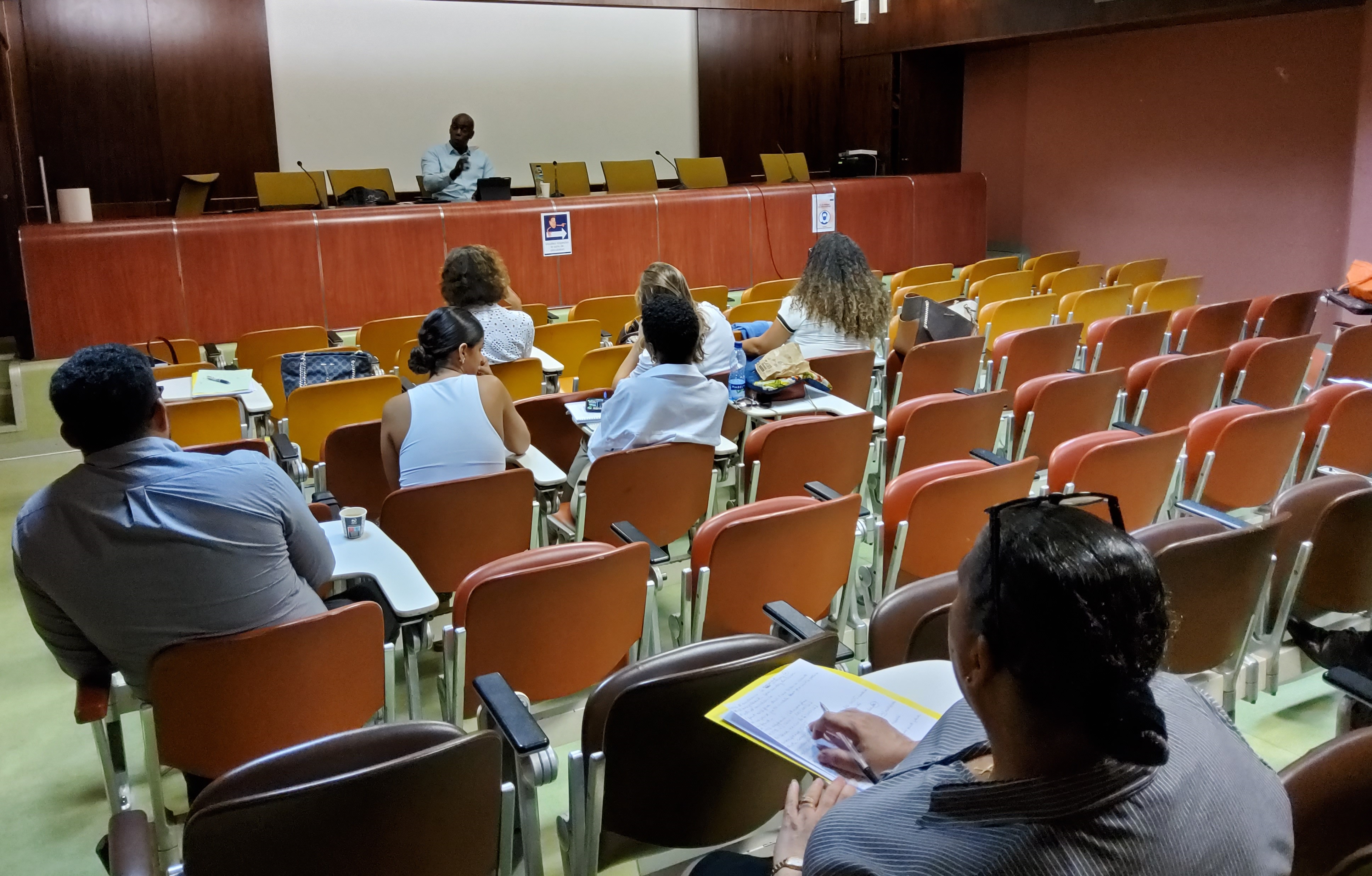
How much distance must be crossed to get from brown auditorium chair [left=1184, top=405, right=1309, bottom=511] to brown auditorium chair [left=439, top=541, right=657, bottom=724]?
2.18m

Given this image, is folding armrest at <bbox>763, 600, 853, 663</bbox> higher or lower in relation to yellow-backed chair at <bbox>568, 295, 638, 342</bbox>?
lower

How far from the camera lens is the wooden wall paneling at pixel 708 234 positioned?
9.09 meters

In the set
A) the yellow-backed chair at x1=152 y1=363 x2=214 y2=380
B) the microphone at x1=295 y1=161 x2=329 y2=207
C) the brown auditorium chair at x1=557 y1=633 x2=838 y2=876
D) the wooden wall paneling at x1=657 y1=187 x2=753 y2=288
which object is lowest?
the brown auditorium chair at x1=557 y1=633 x2=838 y2=876

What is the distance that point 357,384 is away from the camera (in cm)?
450

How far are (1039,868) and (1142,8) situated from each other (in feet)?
28.6

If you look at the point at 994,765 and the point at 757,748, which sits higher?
the point at 994,765

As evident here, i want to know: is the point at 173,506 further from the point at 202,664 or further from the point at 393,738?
the point at 393,738

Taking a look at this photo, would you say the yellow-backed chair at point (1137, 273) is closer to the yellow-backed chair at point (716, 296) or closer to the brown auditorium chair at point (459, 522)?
the yellow-backed chair at point (716, 296)

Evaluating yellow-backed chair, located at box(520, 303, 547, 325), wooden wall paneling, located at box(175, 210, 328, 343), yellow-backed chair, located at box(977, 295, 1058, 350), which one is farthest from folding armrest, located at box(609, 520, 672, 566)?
wooden wall paneling, located at box(175, 210, 328, 343)

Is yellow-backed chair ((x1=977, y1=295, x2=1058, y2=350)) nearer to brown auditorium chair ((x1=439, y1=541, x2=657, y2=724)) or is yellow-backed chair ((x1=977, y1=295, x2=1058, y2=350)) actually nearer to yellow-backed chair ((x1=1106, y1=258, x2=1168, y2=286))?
yellow-backed chair ((x1=1106, y1=258, x2=1168, y2=286))

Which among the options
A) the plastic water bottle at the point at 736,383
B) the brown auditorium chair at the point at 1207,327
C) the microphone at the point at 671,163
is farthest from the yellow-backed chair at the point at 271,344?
the microphone at the point at 671,163

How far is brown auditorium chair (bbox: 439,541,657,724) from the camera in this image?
2.34m

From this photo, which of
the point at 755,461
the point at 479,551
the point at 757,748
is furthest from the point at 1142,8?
the point at 757,748

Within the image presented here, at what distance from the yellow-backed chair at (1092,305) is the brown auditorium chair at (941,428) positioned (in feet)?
8.59
